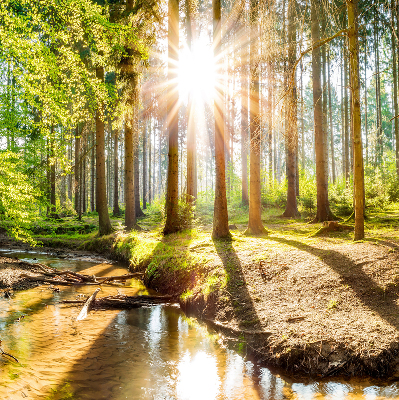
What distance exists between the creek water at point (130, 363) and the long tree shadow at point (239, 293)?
0.60 metres

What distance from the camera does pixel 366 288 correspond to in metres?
5.50

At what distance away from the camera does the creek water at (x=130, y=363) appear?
12.7ft

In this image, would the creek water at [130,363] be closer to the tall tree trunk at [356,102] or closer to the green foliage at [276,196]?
the tall tree trunk at [356,102]

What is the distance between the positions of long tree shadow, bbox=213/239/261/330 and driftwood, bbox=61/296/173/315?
1.77m

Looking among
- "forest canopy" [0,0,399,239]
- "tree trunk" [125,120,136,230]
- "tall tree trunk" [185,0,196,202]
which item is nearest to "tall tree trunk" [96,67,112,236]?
"forest canopy" [0,0,399,239]

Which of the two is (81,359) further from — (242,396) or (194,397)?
(242,396)

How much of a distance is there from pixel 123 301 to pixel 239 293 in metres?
2.89

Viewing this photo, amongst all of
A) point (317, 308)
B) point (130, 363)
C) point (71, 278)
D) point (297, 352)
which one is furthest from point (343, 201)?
point (130, 363)

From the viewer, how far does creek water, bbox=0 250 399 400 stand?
3879 mm

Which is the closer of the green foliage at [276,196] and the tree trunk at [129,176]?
the tree trunk at [129,176]

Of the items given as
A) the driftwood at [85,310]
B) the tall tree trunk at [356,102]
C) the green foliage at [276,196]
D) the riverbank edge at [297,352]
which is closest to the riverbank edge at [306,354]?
the riverbank edge at [297,352]

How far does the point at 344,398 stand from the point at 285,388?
0.68 meters

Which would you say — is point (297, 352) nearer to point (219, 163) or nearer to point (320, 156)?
point (219, 163)

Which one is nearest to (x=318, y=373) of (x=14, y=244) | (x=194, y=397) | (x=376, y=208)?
(x=194, y=397)
